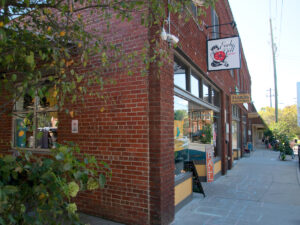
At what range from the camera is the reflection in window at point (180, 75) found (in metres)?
5.63

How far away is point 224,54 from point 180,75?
1958 mm

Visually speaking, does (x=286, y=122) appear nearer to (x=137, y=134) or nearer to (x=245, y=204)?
(x=245, y=204)

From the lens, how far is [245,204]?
18.7 ft

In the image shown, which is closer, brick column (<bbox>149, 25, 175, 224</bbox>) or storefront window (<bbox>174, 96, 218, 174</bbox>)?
brick column (<bbox>149, 25, 175, 224</bbox>)

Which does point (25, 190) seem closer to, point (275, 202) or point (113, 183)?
point (113, 183)

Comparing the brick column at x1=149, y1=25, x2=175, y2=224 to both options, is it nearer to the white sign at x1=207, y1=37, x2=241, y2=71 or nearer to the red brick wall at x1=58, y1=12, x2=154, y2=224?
the red brick wall at x1=58, y1=12, x2=154, y2=224

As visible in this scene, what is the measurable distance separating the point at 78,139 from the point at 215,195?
152 inches

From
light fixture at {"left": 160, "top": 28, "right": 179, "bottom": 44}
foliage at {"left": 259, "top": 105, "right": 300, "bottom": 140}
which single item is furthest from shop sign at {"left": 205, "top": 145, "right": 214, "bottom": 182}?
foliage at {"left": 259, "top": 105, "right": 300, "bottom": 140}

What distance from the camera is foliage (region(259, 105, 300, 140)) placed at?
706 inches

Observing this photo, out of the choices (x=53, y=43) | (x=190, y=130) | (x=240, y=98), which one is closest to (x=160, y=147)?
(x=53, y=43)

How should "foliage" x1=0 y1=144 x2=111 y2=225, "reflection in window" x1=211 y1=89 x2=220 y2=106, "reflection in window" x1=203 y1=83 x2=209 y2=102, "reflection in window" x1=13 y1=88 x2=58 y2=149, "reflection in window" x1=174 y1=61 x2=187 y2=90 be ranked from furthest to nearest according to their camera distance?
"reflection in window" x1=211 y1=89 x2=220 y2=106 → "reflection in window" x1=203 y1=83 x2=209 y2=102 → "reflection in window" x1=13 y1=88 x2=58 y2=149 → "reflection in window" x1=174 y1=61 x2=187 y2=90 → "foliage" x1=0 y1=144 x2=111 y2=225

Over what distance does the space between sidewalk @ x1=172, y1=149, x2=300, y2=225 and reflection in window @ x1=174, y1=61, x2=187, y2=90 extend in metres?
2.80

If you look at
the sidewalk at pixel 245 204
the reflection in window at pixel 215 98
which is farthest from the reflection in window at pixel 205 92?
the sidewalk at pixel 245 204

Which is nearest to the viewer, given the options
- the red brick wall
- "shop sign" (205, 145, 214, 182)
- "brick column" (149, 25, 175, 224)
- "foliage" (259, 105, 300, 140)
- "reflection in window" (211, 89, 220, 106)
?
"brick column" (149, 25, 175, 224)
